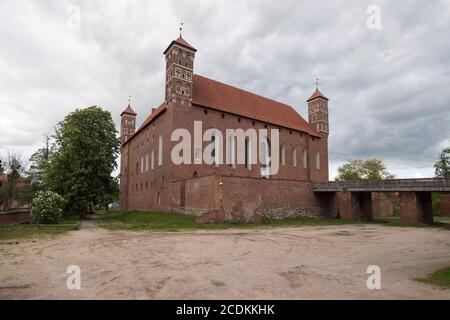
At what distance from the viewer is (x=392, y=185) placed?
27.1m

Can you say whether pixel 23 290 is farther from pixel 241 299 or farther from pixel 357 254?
pixel 357 254

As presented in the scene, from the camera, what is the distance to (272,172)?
36.0 meters

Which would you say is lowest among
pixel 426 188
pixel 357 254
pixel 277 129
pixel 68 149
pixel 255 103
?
pixel 357 254

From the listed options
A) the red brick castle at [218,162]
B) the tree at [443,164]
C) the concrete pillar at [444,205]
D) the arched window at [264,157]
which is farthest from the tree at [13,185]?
the tree at [443,164]

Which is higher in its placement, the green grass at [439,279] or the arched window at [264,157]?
the arched window at [264,157]

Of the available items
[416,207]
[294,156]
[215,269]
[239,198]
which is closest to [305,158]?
[294,156]

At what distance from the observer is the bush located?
2084 cm

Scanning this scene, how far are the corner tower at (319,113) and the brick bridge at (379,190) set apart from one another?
1261cm

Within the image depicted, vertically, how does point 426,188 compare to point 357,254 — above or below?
above

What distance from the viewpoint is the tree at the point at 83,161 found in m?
27.3

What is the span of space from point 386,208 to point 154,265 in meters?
41.9

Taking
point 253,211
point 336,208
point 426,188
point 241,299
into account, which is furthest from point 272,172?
point 241,299

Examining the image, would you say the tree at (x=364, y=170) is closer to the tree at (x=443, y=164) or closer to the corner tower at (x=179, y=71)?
the tree at (x=443, y=164)

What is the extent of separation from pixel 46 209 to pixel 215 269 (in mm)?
17428
